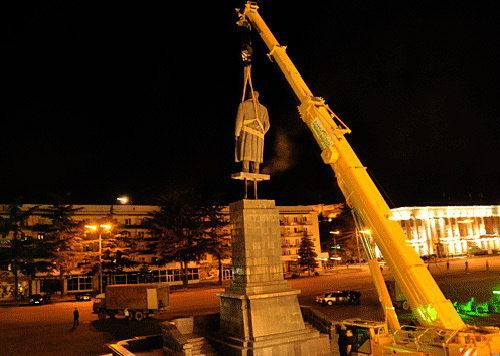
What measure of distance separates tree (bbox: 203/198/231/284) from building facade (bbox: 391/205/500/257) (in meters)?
39.4

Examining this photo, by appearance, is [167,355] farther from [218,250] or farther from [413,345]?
[218,250]

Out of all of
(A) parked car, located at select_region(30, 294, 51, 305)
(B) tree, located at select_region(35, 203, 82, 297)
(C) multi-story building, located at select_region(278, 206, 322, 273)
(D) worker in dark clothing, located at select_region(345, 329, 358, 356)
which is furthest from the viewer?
(C) multi-story building, located at select_region(278, 206, 322, 273)

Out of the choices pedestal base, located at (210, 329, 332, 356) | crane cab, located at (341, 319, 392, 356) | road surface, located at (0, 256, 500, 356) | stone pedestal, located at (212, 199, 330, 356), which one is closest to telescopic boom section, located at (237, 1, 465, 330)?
crane cab, located at (341, 319, 392, 356)

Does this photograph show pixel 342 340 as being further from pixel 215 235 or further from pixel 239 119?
pixel 215 235

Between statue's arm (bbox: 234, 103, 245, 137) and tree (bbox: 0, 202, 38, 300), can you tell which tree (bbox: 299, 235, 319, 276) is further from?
statue's arm (bbox: 234, 103, 245, 137)

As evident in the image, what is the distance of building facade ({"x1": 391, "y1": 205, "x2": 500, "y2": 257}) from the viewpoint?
2968 inches

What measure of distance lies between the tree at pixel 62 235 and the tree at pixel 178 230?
9.08 metres

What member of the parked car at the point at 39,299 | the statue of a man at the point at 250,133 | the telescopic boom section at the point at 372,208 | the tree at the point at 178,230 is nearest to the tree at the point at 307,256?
the tree at the point at 178,230

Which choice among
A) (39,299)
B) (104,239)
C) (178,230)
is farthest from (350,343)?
(104,239)

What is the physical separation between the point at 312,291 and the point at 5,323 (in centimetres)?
2528

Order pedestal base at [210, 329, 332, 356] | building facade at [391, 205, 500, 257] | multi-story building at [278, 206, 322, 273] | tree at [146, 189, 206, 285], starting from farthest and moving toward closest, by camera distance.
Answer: building facade at [391, 205, 500, 257], multi-story building at [278, 206, 322, 273], tree at [146, 189, 206, 285], pedestal base at [210, 329, 332, 356]

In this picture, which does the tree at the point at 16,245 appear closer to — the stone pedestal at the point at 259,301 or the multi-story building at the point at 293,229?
the multi-story building at the point at 293,229

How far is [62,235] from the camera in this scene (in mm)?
44500

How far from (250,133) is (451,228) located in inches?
3069
